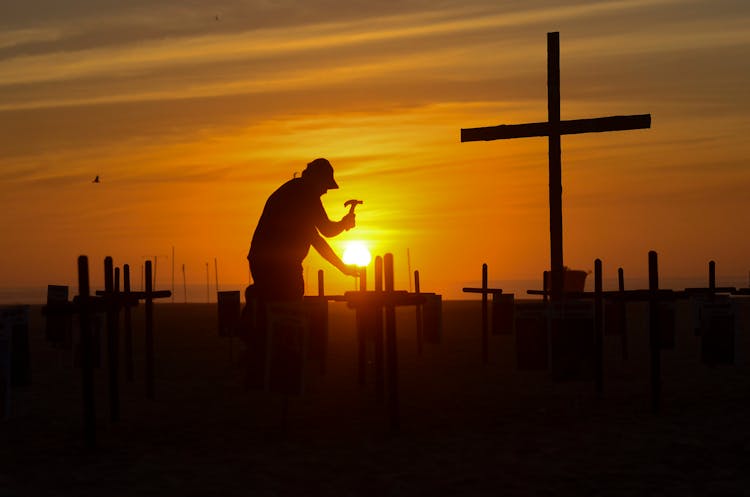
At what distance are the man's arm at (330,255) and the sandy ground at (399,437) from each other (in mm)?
1893

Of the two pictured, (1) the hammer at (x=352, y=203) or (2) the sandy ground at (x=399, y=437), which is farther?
(1) the hammer at (x=352, y=203)

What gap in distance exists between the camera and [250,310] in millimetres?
16422

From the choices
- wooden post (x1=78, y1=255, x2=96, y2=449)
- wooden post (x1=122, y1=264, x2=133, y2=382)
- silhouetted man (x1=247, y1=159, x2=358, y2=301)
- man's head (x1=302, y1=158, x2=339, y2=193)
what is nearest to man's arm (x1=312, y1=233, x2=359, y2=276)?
silhouetted man (x1=247, y1=159, x2=358, y2=301)

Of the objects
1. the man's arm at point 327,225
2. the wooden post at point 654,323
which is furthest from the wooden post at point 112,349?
the wooden post at point 654,323

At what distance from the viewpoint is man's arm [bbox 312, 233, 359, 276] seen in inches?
641

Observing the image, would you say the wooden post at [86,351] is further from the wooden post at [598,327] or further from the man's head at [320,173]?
the wooden post at [598,327]

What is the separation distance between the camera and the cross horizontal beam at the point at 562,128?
22375 millimetres

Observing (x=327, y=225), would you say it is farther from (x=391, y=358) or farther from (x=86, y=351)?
(x=86, y=351)

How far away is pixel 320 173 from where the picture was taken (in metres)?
16.7

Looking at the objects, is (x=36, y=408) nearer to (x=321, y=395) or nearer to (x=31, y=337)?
(x=321, y=395)

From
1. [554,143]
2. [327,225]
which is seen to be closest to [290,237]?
[327,225]

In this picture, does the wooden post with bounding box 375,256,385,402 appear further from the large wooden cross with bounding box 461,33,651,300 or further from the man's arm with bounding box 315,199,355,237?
the large wooden cross with bounding box 461,33,651,300

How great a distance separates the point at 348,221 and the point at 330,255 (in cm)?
54

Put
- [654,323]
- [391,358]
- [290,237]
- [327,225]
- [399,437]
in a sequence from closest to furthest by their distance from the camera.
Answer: [399,437] → [391,358] → [654,323] → [290,237] → [327,225]
